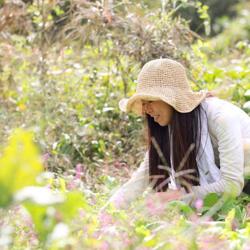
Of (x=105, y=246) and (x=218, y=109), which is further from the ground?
(x=105, y=246)

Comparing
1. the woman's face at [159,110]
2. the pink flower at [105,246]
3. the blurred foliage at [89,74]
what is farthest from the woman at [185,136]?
the pink flower at [105,246]

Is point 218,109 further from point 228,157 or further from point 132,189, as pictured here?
point 132,189

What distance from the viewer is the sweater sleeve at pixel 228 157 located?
3363 millimetres

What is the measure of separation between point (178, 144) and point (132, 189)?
0.86 feet

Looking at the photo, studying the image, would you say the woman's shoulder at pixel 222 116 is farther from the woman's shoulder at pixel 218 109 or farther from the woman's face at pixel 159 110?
the woman's face at pixel 159 110

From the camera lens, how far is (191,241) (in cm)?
195

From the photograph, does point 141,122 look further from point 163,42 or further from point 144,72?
point 144,72

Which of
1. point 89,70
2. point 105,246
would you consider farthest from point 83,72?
point 105,246

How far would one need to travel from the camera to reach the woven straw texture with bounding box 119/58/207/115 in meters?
3.42

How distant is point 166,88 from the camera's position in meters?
3.45

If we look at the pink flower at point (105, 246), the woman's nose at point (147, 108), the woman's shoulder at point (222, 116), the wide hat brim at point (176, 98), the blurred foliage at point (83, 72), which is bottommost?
the blurred foliage at point (83, 72)

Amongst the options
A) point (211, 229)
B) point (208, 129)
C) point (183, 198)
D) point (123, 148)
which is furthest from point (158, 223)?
point (123, 148)

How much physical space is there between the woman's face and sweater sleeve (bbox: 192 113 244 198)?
0.20m

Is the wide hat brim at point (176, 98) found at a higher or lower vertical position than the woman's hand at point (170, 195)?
higher
